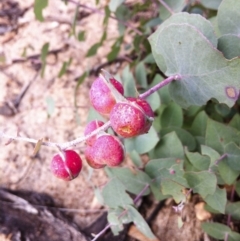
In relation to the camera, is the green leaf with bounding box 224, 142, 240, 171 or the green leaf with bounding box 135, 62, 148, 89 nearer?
the green leaf with bounding box 224, 142, 240, 171

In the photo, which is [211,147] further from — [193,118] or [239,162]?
[193,118]

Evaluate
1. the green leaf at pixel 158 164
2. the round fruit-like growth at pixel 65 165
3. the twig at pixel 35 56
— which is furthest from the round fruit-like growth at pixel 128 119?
the twig at pixel 35 56

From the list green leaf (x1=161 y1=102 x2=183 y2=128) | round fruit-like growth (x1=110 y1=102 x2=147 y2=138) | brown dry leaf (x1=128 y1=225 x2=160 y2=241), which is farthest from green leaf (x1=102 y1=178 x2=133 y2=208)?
round fruit-like growth (x1=110 y1=102 x2=147 y2=138)

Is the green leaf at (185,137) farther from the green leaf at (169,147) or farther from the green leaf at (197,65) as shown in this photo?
the green leaf at (197,65)

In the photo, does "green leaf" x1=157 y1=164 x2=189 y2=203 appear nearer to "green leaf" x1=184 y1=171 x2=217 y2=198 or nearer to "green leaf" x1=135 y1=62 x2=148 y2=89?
"green leaf" x1=184 y1=171 x2=217 y2=198

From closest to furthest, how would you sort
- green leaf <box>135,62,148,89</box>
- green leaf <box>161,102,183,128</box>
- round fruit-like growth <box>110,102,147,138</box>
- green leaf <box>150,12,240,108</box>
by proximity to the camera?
round fruit-like growth <box>110,102,147,138</box> < green leaf <box>150,12,240,108</box> < green leaf <box>161,102,183,128</box> < green leaf <box>135,62,148,89</box>

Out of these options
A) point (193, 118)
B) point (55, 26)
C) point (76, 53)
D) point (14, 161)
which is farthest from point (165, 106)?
point (55, 26)
